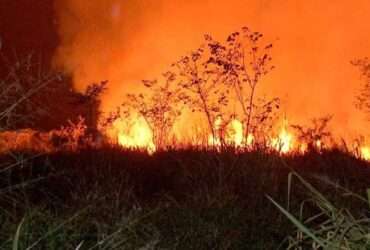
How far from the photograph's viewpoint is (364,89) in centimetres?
1174

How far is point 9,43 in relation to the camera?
481 inches

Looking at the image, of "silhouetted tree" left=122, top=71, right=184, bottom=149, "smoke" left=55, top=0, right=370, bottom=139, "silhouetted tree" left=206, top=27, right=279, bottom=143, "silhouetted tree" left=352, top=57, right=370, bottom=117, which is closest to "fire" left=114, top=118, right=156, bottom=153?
"silhouetted tree" left=122, top=71, right=184, bottom=149

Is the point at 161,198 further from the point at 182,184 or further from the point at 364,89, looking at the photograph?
the point at 364,89

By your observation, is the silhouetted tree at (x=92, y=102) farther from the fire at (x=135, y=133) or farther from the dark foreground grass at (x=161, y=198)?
the dark foreground grass at (x=161, y=198)

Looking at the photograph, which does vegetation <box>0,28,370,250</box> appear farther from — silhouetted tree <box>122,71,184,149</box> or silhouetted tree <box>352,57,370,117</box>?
silhouetted tree <box>352,57,370,117</box>

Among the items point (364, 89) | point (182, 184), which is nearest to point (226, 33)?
point (364, 89)

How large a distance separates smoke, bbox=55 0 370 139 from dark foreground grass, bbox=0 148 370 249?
16.7 ft

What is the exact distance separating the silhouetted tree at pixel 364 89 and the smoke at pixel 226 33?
3.09ft

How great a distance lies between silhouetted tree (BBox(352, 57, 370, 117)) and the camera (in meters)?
11.7

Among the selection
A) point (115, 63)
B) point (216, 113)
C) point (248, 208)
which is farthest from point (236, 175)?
point (115, 63)

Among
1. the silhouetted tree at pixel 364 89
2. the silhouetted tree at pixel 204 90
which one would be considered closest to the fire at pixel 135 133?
the silhouetted tree at pixel 204 90

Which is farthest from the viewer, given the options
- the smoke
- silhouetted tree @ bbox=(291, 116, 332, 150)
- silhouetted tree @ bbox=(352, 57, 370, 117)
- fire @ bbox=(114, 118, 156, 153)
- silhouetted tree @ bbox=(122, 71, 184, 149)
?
the smoke

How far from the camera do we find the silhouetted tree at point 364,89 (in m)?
11.7

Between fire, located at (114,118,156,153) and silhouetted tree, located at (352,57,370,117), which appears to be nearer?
fire, located at (114,118,156,153)
